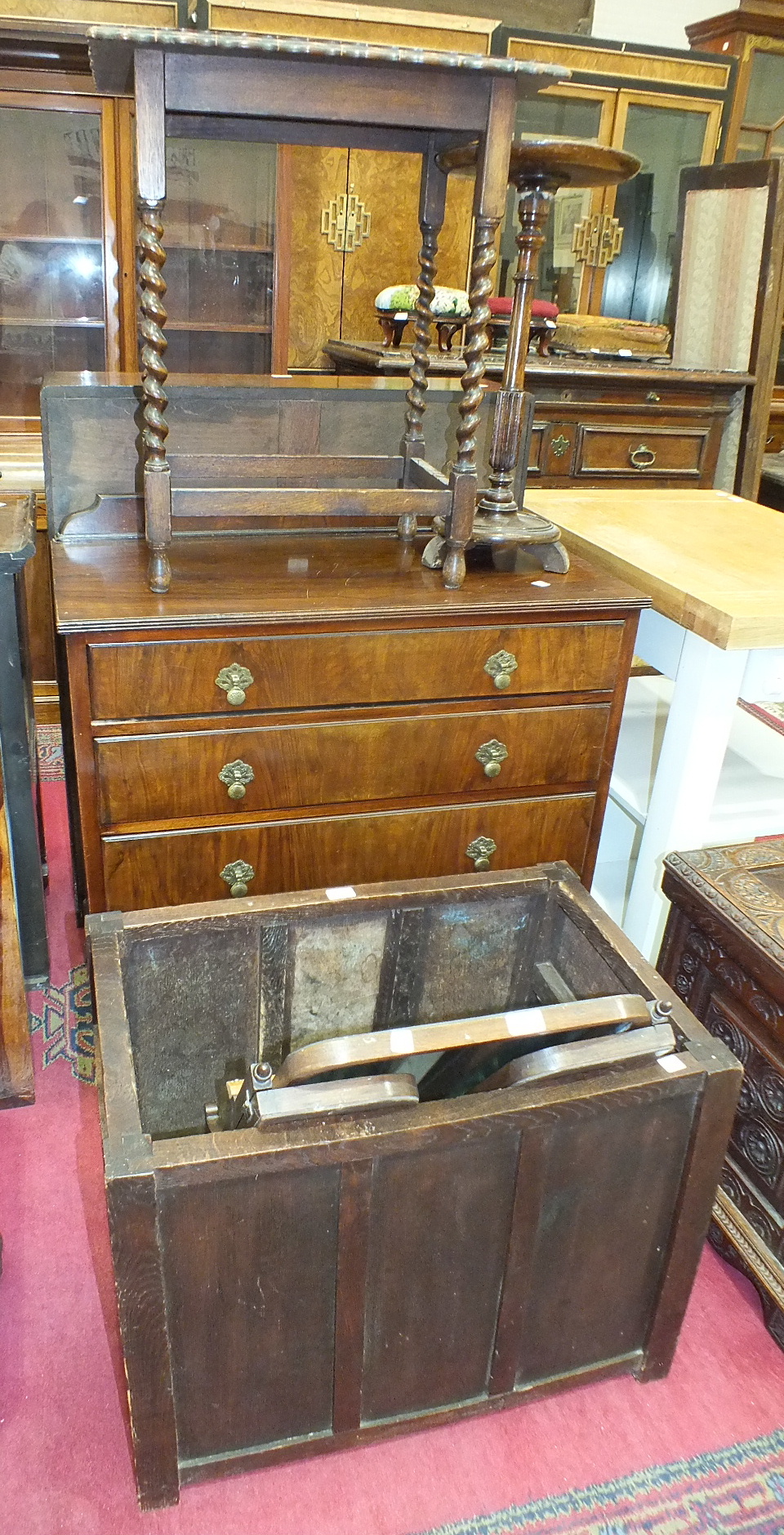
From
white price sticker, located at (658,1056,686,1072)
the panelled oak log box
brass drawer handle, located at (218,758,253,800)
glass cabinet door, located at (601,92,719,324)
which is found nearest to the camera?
the panelled oak log box

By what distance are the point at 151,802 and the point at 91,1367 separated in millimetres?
841

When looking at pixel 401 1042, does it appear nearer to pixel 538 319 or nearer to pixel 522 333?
pixel 522 333

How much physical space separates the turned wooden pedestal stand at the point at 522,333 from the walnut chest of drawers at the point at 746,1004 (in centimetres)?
70

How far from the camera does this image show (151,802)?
71.1 inches

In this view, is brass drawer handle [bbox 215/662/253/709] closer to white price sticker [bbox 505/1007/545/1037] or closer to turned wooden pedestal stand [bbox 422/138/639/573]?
turned wooden pedestal stand [bbox 422/138/639/573]

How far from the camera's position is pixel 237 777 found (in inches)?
72.0

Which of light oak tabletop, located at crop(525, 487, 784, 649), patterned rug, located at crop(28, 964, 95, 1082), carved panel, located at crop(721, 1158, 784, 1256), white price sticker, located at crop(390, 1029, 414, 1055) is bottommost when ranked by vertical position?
patterned rug, located at crop(28, 964, 95, 1082)

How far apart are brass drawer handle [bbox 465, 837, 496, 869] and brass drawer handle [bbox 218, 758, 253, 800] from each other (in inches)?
18.4

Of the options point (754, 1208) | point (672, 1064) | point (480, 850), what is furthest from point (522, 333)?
point (754, 1208)

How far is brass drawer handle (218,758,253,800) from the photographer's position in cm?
182

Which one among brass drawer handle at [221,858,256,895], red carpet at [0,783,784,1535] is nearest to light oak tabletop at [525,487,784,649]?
brass drawer handle at [221,858,256,895]

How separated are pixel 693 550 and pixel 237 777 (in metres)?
1.07

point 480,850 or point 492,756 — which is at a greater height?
point 492,756

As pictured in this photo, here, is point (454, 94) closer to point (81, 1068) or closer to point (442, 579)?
point (442, 579)
